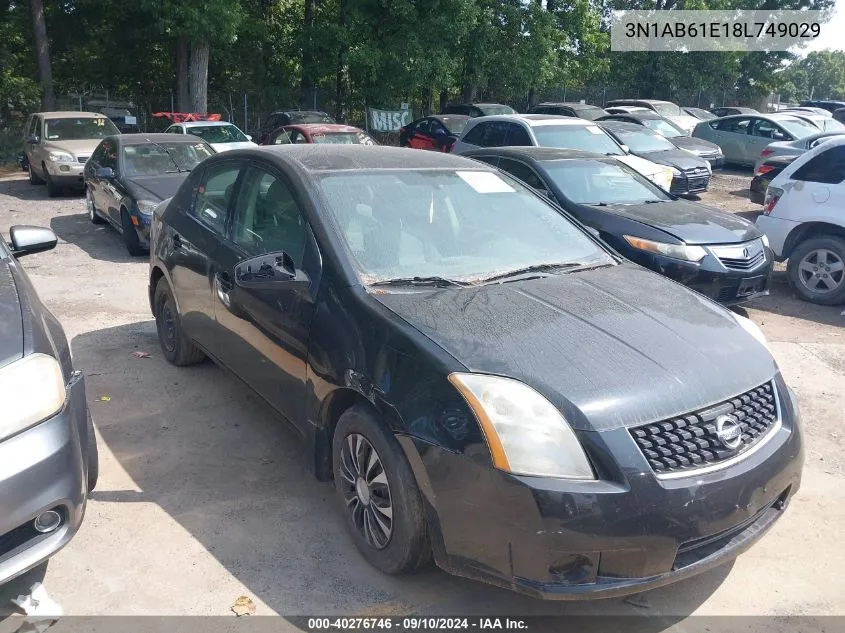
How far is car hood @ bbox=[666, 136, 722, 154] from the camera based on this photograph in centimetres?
1720

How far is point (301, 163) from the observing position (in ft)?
13.4

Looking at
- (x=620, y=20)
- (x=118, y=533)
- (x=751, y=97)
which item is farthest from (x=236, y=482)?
(x=751, y=97)

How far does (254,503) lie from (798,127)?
19.1 m

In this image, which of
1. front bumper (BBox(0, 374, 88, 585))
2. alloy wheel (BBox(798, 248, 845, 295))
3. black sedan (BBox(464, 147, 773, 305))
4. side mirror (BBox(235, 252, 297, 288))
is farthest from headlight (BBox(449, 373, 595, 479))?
alloy wheel (BBox(798, 248, 845, 295))

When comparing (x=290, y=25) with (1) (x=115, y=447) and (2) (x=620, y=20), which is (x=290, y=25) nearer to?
(2) (x=620, y=20)

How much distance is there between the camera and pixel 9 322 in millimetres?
3070

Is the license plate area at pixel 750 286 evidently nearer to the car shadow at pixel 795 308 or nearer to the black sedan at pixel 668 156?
the car shadow at pixel 795 308

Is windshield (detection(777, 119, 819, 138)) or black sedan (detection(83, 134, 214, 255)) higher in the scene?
windshield (detection(777, 119, 819, 138))

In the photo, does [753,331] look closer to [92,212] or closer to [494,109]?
[92,212]

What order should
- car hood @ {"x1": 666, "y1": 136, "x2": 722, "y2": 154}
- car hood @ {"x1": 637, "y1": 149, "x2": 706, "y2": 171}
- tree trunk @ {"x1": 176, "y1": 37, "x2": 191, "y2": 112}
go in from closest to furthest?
1. car hood @ {"x1": 637, "y1": 149, "x2": 706, "y2": 171}
2. car hood @ {"x1": 666, "y1": 136, "x2": 722, "y2": 154}
3. tree trunk @ {"x1": 176, "y1": 37, "x2": 191, "y2": 112}

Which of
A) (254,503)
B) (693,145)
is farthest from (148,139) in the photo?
(693,145)

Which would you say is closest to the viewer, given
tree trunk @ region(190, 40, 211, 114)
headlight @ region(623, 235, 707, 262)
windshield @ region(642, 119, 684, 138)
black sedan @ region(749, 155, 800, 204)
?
headlight @ region(623, 235, 707, 262)

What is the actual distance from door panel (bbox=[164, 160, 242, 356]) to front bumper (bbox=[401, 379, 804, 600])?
236cm

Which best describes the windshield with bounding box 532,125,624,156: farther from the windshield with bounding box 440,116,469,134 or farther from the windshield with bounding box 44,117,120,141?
the windshield with bounding box 44,117,120,141
